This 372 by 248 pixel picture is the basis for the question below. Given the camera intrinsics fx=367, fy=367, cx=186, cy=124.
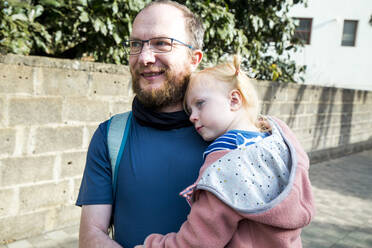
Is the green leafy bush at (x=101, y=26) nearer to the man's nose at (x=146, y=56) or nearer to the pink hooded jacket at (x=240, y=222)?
the man's nose at (x=146, y=56)

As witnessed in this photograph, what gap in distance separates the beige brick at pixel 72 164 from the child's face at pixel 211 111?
237 centimetres

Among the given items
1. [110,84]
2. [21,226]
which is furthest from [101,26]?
[21,226]

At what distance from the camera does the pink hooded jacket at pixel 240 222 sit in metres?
1.33

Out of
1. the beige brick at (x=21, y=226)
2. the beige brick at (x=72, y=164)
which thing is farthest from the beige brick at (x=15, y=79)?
the beige brick at (x=21, y=226)

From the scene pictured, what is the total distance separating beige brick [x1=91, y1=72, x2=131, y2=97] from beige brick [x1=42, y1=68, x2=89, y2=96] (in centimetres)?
11

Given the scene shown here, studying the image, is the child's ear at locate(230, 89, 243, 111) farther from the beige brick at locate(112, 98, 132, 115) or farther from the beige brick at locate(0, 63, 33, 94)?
the beige brick at locate(112, 98, 132, 115)

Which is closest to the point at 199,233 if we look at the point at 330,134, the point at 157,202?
the point at 157,202

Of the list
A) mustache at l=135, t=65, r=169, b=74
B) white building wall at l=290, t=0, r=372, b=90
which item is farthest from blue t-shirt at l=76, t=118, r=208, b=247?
white building wall at l=290, t=0, r=372, b=90

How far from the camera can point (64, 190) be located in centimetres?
374

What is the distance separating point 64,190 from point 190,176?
240 cm

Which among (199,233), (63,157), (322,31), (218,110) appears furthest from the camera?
(322,31)

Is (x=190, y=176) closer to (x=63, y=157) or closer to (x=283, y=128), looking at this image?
(x=283, y=128)

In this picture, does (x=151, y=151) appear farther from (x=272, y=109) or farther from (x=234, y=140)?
(x=272, y=109)

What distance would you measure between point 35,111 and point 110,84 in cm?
89
